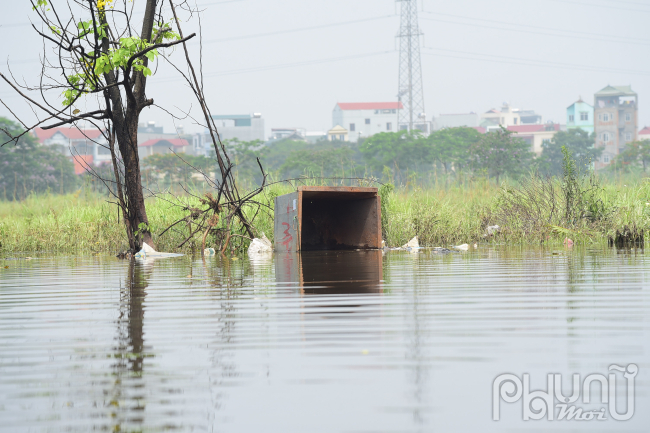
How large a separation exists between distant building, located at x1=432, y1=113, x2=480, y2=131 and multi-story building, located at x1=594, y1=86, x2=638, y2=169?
26.5m

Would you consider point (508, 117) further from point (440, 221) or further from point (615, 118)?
point (440, 221)

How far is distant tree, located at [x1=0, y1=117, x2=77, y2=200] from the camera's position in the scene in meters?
44.3

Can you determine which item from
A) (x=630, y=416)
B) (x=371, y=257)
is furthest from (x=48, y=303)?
(x=371, y=257)

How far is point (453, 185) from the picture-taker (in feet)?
53.2

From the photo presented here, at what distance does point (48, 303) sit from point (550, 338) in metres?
3.48

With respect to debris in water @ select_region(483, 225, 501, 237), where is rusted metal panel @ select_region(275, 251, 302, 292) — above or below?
below

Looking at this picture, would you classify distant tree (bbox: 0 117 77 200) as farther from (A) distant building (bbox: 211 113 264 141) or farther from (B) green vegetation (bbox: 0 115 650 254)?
(A) distant building (bbox: 211 113 264 141)

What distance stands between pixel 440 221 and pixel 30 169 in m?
40.6

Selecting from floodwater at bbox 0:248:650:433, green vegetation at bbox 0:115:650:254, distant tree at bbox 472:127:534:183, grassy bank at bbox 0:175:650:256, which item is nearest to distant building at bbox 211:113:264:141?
distant tree at bbox 472:127:534:183

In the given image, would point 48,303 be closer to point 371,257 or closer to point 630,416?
point 630,416

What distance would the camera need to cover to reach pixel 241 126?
122 m

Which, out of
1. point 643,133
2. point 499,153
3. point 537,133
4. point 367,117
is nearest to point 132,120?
point 499,153

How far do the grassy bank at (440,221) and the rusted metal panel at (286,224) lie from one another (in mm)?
891

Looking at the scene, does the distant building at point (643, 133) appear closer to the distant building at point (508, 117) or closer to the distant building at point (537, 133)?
the distant building at point (537, 133)
